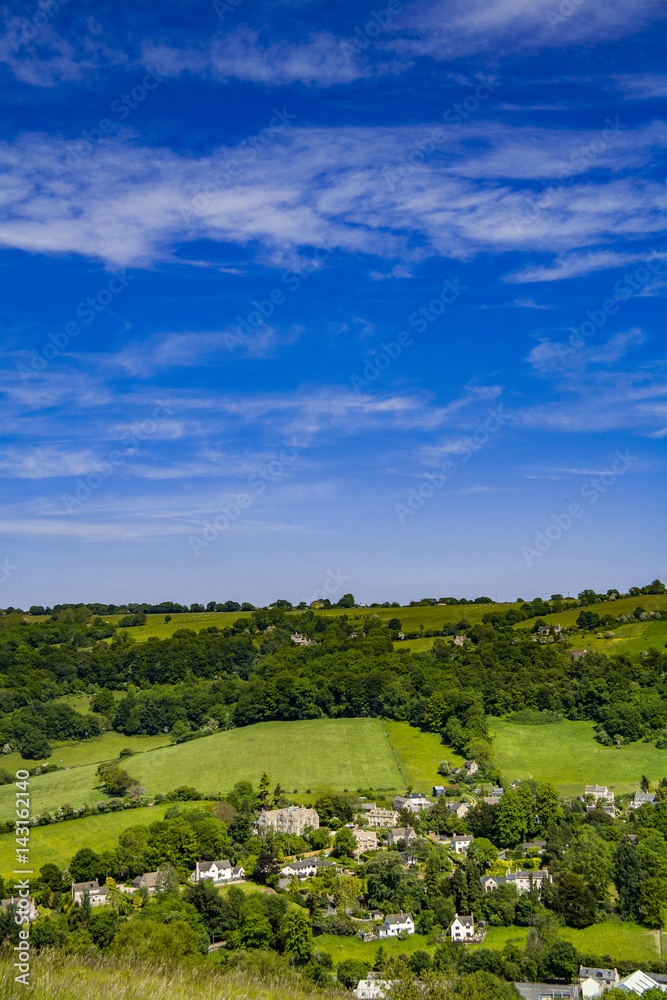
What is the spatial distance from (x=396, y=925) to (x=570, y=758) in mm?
31361

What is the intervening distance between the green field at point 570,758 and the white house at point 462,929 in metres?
21.4

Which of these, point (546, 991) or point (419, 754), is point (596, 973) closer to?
point (546, 991)

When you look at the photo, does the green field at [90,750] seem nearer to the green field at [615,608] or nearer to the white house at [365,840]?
the white house at [365,840]

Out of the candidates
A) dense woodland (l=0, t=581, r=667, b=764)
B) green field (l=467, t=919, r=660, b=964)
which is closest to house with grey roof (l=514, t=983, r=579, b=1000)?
green field (l=467, t=919, r=660, b=964)

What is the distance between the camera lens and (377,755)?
6525cm

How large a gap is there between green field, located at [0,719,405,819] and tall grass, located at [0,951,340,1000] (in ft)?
165

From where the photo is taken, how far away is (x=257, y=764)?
63.5 m

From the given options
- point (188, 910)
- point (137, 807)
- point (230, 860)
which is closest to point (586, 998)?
point (188, 910)

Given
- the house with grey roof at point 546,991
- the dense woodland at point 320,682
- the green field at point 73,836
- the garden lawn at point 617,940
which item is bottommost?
the garden lawn at point 617,940

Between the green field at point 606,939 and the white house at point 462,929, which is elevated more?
the white house at point 462,929

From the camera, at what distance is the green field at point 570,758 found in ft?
183

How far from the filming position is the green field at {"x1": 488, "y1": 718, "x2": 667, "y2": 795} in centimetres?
5566

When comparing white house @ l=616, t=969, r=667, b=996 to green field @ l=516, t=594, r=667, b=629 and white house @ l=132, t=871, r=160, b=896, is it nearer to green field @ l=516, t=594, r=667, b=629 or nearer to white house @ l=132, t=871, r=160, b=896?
white house @ l=132, t=871, r=160, b=896

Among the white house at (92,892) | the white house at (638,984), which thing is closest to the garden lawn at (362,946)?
the white house at (638,984)
